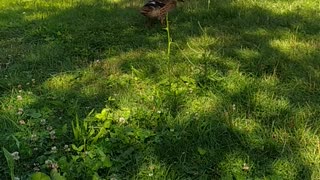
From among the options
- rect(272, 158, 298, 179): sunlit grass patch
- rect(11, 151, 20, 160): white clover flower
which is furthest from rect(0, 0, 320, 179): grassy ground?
rect(11, 151, 20, 160): white clover flower

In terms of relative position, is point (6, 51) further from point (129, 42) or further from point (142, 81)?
point (142, 81)

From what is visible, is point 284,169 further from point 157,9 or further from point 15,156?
point 157,9

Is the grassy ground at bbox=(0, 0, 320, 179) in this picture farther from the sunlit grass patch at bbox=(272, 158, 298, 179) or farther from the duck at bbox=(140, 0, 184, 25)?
the duck at bbox=(140, 0, 184, 25)

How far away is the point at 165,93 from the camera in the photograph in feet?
12.6

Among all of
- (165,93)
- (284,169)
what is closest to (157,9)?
(165,93)

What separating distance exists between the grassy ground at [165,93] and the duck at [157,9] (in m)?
Answer: 0.20

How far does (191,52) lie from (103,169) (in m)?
2.32

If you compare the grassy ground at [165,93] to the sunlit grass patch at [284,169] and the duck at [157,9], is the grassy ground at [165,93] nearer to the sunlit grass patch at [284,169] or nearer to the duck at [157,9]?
the sunlit grass patch at [284,169]

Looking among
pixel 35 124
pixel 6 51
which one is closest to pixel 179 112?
pixel 35 124

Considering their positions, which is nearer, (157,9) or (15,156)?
(15,156)

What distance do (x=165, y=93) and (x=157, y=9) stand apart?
1.97 meters

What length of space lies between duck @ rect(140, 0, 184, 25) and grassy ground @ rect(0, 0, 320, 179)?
0.20 metres

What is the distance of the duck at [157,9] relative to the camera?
545cm

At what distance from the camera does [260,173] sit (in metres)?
2.93
